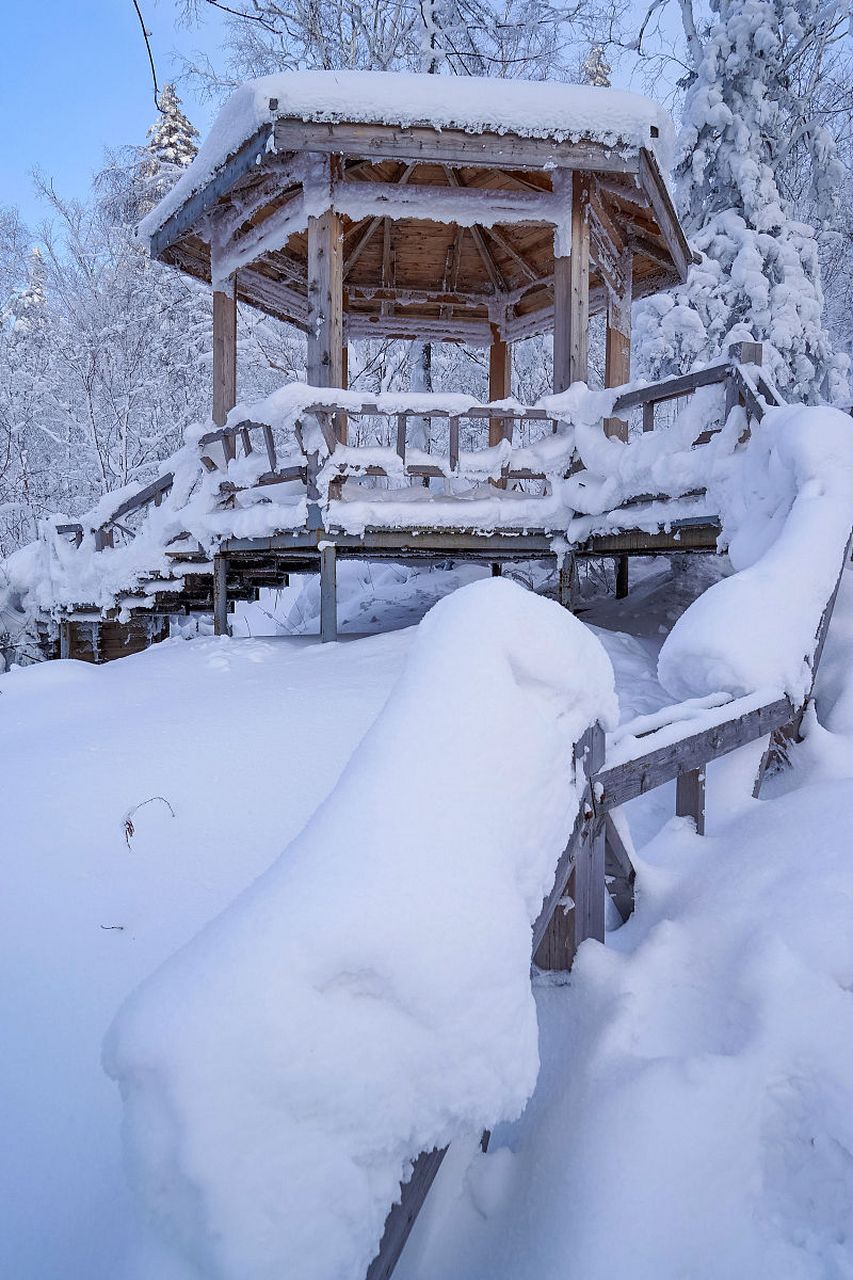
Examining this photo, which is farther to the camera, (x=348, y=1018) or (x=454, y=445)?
(x=454, y=445)

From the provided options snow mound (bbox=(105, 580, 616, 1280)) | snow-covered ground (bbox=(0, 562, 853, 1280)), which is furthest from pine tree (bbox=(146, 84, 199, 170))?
snow mound (bbox=(105, 580, 616, 1280))

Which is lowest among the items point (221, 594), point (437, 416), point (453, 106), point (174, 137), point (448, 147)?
point (221, 594)

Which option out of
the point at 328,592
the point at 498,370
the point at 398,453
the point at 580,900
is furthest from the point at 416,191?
the point at 580,900

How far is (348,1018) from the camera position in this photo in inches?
45.7

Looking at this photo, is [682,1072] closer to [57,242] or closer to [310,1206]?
[310,1206]

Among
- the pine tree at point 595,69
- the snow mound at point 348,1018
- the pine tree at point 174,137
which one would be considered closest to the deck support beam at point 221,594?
the snow mound at point 348,1018

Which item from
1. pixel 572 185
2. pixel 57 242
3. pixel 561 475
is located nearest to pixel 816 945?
pixel 561 475

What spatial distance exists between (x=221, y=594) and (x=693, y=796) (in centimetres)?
681

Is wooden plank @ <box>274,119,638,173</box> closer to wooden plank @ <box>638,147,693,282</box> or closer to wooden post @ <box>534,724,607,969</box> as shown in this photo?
wooden plank @ <box>638,147,693,282</box>

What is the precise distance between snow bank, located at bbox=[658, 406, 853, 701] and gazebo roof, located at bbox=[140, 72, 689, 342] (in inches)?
163

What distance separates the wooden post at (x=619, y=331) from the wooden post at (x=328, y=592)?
4773 mm

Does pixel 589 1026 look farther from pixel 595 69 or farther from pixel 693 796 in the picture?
pixel 595 69

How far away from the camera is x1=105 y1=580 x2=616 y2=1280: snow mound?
41.5 inches

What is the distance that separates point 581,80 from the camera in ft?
61.3
